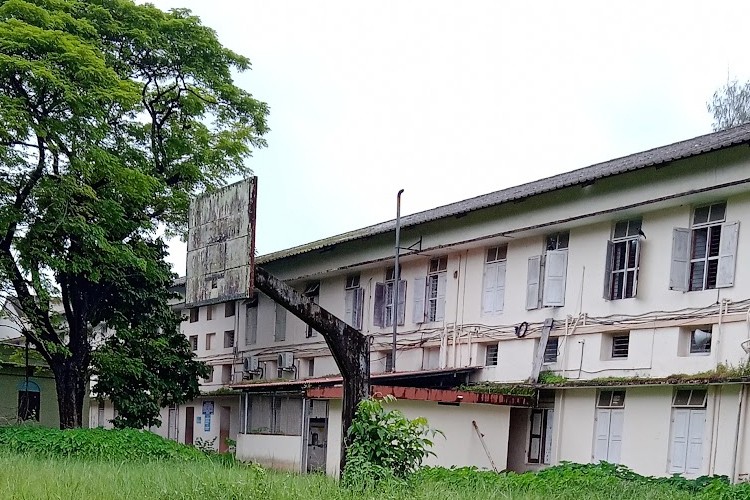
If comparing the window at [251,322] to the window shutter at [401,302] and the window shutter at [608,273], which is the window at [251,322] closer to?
the window shutter at [401,302]

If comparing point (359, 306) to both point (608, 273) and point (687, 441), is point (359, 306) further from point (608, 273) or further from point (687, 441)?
point (687, 441)

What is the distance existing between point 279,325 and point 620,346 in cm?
1138

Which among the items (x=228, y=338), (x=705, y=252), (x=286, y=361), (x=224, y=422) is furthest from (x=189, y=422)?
(x=705, y=252)

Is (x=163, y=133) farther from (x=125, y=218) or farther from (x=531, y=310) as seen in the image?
(x=531, y=310)

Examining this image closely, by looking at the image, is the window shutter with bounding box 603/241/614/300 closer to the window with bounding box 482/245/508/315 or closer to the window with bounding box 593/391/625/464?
the window with bounding box 593/391/625/464

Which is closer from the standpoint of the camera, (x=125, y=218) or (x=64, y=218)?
(x=64, y=218)

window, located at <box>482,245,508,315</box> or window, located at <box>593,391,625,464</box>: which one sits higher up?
window, located at <box>482,245,508,315</box>

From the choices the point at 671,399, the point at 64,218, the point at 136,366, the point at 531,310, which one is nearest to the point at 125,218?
the point at 64,218

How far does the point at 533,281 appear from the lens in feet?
51.8

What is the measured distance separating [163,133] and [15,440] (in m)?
6.59

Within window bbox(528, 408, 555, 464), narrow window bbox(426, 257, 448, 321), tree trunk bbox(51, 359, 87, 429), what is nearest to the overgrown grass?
window bbox(528, 408, 555, 464)

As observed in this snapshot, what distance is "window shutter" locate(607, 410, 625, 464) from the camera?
45.7 feet

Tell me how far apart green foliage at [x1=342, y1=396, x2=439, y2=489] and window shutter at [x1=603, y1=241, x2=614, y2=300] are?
567 centimetres

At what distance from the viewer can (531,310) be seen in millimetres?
15703
